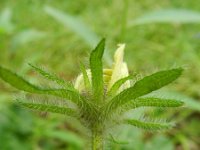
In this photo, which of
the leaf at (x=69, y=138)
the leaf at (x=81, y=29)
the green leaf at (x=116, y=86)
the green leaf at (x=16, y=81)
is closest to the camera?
the green leaf at (x=16, y=81)

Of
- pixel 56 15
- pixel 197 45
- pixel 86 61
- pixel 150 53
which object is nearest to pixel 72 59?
pixel 150 53

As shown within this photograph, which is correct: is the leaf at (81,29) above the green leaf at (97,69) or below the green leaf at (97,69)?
above

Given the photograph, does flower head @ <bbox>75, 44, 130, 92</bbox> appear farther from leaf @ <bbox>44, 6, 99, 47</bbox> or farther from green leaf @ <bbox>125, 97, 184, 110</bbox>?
leaf @ <bbox>44, 6, 99, 47</bbox>

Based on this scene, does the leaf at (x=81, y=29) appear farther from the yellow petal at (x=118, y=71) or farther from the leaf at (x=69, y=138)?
the yellow petal at (x=118, y=71)

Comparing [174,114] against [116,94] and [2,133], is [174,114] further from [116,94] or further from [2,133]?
[116,94]

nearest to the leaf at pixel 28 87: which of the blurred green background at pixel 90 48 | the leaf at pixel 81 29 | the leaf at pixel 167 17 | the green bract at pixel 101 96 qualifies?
the green bract at pixel 101 96

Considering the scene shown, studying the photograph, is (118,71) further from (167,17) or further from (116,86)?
(167,17)

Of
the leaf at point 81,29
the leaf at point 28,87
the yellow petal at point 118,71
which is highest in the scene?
the leaf at point 81,29
